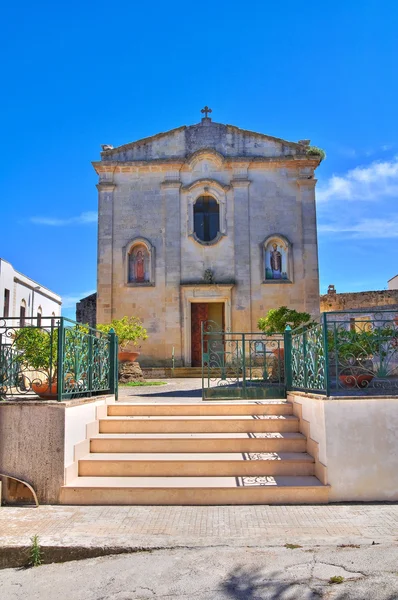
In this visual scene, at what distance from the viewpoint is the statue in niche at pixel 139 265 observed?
19125 millimetres

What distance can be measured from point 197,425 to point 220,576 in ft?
10.2

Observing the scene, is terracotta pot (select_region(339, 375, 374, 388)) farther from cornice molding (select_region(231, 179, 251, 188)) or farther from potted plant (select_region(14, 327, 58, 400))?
cornice molding (select_region(231, 179, 251, 188))

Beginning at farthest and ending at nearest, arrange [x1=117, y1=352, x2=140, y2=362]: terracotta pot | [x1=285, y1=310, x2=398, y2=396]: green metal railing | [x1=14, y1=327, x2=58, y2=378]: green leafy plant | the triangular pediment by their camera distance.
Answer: the triangular pediment < [x1=117, y1=352, x2=140, y2=362]: terracotta pot < [x1=14, y1=327, x2=58, y2=378]: green leafy plant < [x1=285, y1=310, x2=398, y2=396]: green metal railing

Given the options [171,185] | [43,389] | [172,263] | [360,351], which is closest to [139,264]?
[172,263]

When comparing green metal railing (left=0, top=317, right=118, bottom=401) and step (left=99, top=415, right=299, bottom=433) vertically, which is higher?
green metal railing (left=0, top=317, right=118, bottom=401)

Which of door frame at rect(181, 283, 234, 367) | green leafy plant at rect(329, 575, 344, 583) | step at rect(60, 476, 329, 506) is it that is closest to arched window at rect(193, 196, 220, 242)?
door frame at rect(181, 283, 234, 367)

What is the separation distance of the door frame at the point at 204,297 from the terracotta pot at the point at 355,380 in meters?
11.7

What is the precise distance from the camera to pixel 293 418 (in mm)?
6910

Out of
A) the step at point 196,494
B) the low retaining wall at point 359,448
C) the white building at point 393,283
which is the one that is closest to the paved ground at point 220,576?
the step at point 196,494

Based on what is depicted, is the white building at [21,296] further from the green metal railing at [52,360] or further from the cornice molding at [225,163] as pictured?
the green metal railing at [52,360]

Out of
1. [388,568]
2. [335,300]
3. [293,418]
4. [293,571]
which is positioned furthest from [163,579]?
[335,300]

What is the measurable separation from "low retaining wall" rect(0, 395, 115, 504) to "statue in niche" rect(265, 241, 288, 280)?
14.1m

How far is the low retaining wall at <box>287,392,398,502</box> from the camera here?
17.9 ft

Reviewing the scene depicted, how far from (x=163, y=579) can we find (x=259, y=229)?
1629cm
